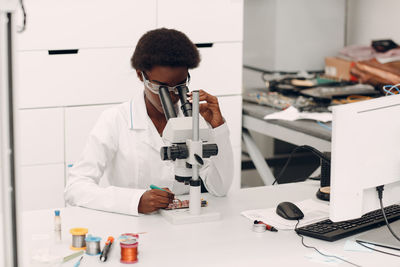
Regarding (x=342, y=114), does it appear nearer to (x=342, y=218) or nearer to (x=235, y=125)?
(x=342, y=218)

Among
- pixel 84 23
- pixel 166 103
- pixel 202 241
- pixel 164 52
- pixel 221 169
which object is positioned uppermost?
pixel 84 23

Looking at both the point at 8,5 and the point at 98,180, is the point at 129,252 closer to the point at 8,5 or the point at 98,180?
the point at 98,180

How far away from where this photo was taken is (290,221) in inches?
74.2

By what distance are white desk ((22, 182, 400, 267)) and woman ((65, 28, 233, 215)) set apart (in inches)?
3.0

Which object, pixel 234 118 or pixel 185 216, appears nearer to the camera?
pixel 185 216

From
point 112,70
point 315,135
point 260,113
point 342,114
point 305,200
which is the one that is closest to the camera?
point 342,114

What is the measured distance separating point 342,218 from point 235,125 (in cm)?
196

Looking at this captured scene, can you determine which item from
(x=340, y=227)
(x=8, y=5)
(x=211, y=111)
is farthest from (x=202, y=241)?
(x=8, y=5)

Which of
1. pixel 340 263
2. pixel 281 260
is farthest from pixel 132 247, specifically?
pixel 340 263

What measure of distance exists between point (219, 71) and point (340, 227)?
5.83 feet

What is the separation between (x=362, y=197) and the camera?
160 cm

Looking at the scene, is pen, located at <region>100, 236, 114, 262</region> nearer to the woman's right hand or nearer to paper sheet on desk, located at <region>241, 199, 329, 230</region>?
the woman's right hand

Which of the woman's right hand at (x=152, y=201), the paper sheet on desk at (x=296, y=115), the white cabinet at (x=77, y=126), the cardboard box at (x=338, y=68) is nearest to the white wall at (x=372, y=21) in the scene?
the cardboard box at (x=338, y=68)

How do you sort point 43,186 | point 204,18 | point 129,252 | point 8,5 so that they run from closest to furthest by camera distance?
point 8,5, point 129,252, point 43,186, point 204,18
